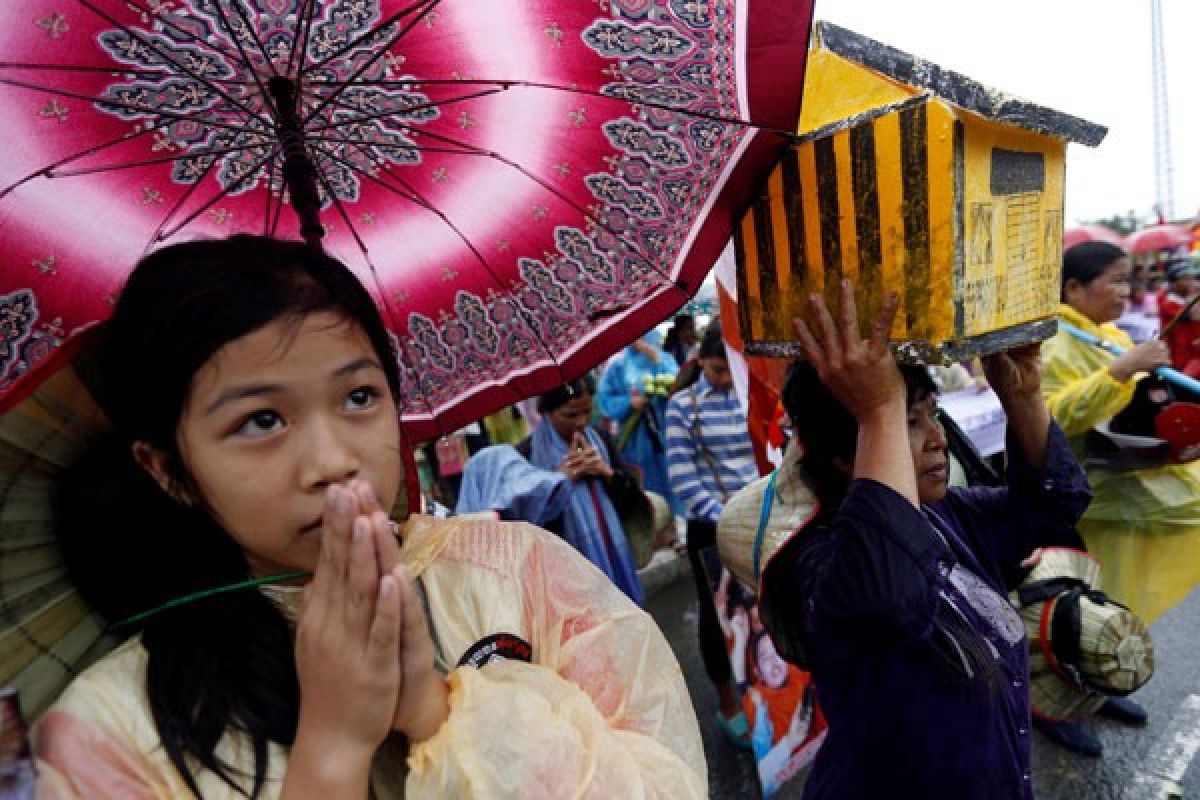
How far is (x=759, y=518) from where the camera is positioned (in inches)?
67.5

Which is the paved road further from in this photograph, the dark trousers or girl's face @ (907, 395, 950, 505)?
girl's face @ (907, 395, 950, 505)

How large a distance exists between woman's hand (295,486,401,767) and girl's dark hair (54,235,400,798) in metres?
0.17

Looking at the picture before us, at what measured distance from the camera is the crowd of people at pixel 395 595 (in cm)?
79

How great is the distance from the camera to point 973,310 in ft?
3.81

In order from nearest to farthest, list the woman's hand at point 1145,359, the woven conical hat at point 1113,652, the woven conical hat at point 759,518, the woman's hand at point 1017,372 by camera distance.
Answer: the woven conical hat at point 759,518 < the woman's hand at point 1017,372 < the woven conical hat at point 1113,652 < the woman's hand at point 1145,359

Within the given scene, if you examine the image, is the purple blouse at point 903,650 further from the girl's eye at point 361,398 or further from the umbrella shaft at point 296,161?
the umbrella shaft at point 296,161

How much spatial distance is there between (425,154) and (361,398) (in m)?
0.78

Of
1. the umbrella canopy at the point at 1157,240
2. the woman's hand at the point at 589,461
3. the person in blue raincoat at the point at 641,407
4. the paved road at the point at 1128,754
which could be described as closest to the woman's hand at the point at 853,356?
the woman's hand at the point at 589,461

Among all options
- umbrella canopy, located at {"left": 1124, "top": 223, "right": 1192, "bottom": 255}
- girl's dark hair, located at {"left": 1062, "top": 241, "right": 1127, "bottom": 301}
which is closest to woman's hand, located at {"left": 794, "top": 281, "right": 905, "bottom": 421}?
girl's dark hair, located at {"left": 1062, "top": 241, "right": 1127, "bottom": 301}

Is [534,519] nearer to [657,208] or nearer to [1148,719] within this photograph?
[657,208]

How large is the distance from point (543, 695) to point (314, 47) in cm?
111

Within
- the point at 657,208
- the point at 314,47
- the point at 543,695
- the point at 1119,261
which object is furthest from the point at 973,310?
the point at 1119,261

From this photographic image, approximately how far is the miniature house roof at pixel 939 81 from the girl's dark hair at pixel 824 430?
0.52 meters

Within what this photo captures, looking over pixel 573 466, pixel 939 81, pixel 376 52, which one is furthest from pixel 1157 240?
pixel 376 52
